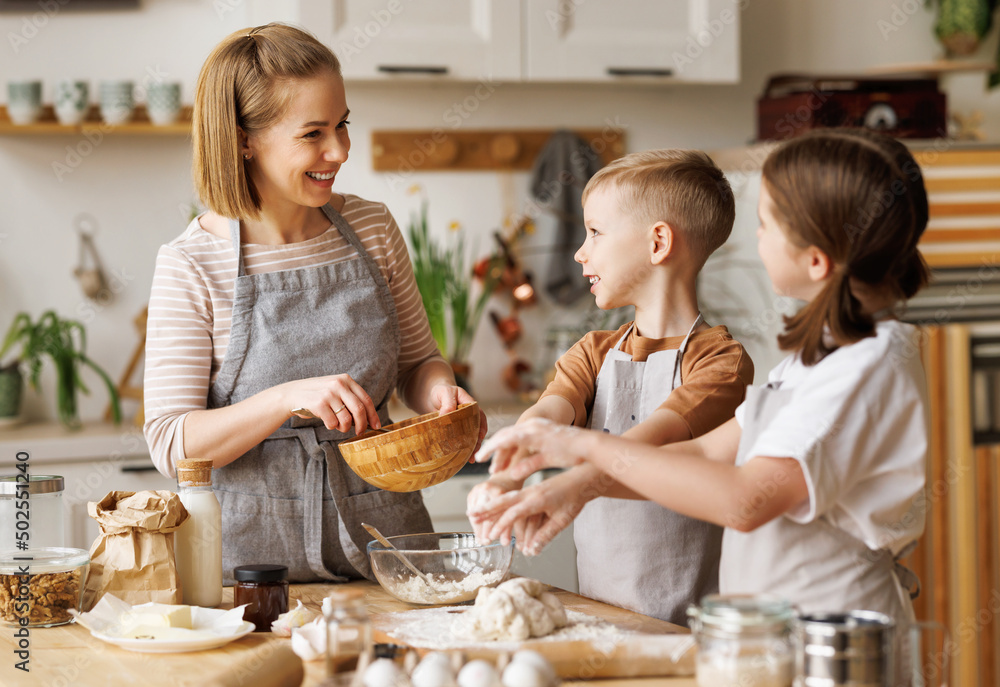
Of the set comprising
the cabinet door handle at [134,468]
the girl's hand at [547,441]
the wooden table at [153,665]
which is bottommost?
the cabinet door handle at [134,468]

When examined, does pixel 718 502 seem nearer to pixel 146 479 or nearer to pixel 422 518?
pixel 422 518

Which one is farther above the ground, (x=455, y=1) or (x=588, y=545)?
(x=455, y=1)

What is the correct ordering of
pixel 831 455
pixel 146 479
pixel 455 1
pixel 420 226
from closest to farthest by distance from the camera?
pixel 831 455 < pixel 146 479 < pixel 455 1 < pixel 420 226

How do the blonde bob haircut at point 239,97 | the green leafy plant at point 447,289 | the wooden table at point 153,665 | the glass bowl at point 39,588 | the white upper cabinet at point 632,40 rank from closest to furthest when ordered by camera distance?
the wooden table at point 153,665, the glass bowl at point 39,588, the blonde bob haircut at point 239,97, the white upper cabinet at point 632,40, the green leafy plant at point 447,289

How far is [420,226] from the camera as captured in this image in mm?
2975

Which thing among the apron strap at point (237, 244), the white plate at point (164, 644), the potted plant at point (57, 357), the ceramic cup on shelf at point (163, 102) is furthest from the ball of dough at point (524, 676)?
the ceramic cup on shelf at point (163, 102)

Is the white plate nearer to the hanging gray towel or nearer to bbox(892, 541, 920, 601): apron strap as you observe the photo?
bbox(892, 541, 920, 601): apron strap

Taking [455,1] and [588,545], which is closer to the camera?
[588,545]

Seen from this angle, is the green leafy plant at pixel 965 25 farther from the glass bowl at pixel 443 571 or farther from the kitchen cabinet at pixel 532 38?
the glass bowl at pixel 443 571

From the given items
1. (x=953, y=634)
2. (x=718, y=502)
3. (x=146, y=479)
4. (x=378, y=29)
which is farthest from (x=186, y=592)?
(x=953, y=634)

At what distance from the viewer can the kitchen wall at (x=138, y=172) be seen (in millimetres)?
2760

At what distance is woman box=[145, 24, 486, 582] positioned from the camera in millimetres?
1357

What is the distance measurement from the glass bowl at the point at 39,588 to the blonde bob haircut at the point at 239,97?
51 cm

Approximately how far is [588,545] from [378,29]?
5.63 feet
